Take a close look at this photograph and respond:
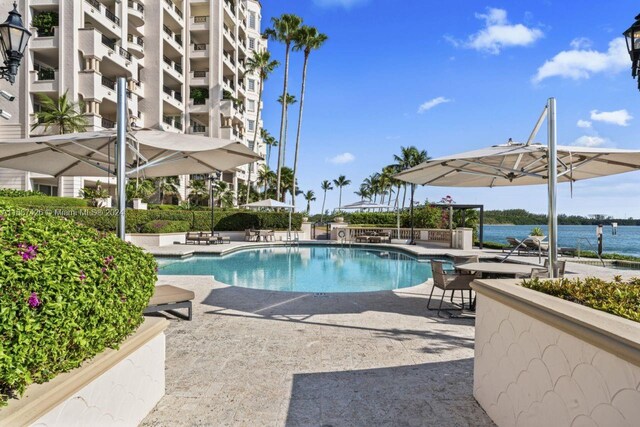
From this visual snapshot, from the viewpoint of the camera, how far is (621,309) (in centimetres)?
205

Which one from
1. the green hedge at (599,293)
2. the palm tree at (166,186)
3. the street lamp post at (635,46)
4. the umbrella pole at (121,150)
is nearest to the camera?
the green hedge at (599,293)

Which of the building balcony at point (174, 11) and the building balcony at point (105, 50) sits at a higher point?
the building balcony at point (174, 11)

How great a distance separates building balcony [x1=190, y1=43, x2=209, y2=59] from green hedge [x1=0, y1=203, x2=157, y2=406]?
3839 cm

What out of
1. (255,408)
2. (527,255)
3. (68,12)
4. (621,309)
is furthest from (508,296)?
(68,12)

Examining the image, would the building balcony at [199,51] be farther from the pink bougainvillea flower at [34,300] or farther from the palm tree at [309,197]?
the palm tree at [309,197]

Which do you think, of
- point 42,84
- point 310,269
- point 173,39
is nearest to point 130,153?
point 310,269

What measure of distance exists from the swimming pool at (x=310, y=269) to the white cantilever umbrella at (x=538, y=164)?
3.31 meters

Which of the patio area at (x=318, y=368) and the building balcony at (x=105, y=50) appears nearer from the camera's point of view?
the patio area at (x=318, y=368)

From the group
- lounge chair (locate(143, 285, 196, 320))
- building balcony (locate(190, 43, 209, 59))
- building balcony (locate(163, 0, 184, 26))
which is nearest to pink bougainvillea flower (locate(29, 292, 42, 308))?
lounge chair (locate(143, 285, 196, 320))

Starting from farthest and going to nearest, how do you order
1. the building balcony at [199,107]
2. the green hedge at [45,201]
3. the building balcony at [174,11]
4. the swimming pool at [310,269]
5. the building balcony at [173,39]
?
1. the building balcony at [199,107]
2. the building balcony at [173,39]
3. the building balcony at [174,11]
4. the green hedge at [45,201]
5. the swimming pool at [310,269]

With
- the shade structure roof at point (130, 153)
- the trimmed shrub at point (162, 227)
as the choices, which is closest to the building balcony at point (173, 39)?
the trimmed shrub at point (162, 227)

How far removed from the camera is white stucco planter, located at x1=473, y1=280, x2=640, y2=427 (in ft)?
5.33

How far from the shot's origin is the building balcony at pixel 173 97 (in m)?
32.1

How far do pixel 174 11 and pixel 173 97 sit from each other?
7925 mm
